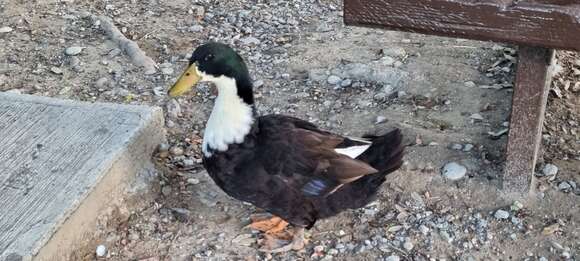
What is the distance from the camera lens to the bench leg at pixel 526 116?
3.38m

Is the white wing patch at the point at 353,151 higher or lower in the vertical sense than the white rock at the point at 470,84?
higher

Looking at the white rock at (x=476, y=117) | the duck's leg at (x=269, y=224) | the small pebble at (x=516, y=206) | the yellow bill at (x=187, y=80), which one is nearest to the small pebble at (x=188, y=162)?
the duck's leg at (x=269, y=224)

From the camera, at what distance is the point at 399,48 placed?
16.3 ft

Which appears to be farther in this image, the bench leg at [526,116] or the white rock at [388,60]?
the white rock at [388,60]

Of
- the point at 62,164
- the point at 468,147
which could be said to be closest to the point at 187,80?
the point at 62,164

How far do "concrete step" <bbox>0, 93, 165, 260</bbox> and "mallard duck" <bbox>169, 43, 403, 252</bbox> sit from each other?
45 cm

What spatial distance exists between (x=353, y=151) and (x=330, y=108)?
3.19 feet

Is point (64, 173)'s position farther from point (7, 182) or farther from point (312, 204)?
point (312, 204)

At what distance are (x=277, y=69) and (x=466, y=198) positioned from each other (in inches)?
61.9

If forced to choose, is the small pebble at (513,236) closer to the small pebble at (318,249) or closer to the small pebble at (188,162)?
the small pebble at (318,249)

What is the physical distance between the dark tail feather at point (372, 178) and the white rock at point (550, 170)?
0.70 m

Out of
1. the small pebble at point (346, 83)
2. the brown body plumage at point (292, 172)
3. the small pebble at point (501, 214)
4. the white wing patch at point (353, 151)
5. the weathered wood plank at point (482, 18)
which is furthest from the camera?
the small pebble at point (346, 83)

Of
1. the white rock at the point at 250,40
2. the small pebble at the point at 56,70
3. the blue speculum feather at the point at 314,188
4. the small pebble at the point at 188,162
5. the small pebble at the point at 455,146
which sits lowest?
the small pebble at the point at 188,162

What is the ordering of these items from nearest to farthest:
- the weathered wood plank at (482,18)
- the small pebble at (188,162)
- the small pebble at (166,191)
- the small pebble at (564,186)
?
the weathered wood plank at (482,18)
the small pebble at (564,186)
the small pebble at (166,191)
the small pebble at (188,162)
